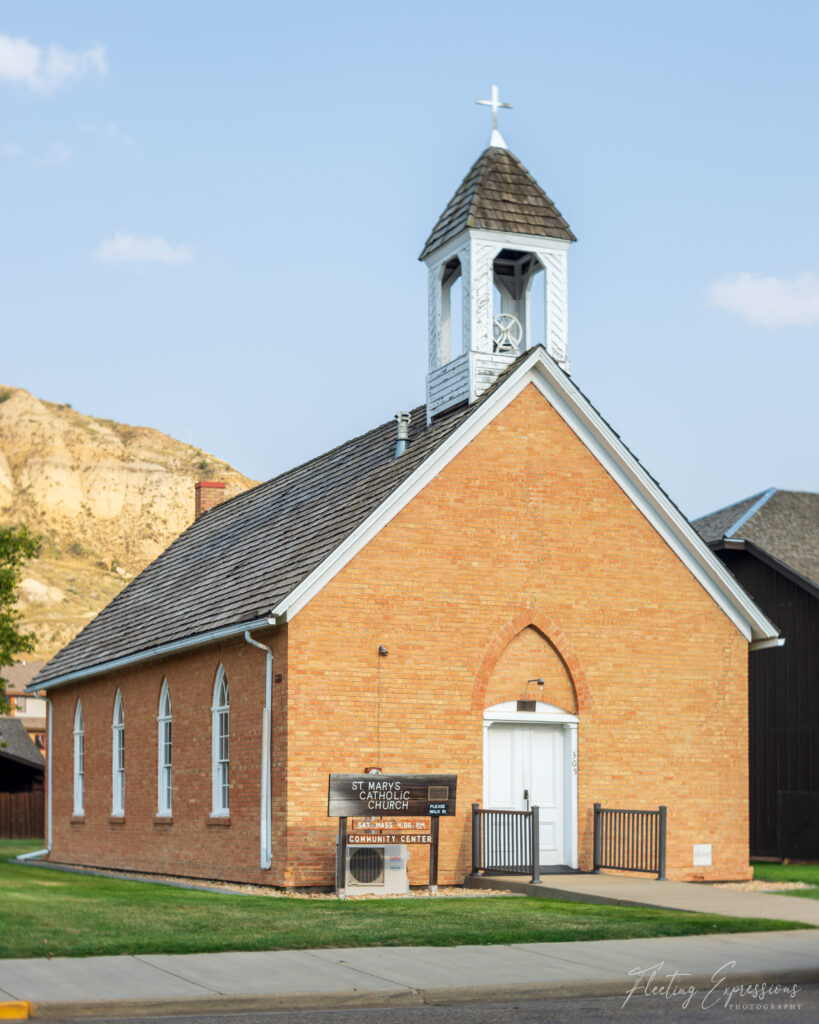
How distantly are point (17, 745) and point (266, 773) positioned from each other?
46679 millimetres

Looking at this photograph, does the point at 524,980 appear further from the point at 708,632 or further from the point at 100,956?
the point at 708,632

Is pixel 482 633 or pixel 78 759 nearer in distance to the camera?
pixel 482 633

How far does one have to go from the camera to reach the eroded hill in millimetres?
148500

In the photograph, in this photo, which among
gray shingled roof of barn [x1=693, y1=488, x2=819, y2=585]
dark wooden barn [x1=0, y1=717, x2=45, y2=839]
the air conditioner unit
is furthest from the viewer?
dark wooden barn [x1=0, y1=717, x2=45, y2=839]

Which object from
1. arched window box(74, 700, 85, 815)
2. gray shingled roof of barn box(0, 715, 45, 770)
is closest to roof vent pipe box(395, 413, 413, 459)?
arched window box(74, 700, 85, 815)

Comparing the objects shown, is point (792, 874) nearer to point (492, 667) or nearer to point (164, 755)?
point (492, 667)

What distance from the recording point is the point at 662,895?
18.5 m

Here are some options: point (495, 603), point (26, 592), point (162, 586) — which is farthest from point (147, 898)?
point (26, 592)

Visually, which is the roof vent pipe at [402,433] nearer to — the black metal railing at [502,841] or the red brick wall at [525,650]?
the red brick wall at [525,650]

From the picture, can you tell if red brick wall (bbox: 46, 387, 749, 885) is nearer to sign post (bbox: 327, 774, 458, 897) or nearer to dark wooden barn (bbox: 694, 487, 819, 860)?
sign post (bbox: 327, 774, 458, 897)

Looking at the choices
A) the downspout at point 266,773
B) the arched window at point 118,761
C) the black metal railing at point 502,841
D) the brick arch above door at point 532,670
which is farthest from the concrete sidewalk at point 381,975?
the arched window at point 118,761

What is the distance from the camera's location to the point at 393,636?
2206cm

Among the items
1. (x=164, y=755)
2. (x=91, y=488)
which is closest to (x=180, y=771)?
(x=164, y=755)

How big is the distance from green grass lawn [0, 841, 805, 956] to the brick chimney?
21136 mm
